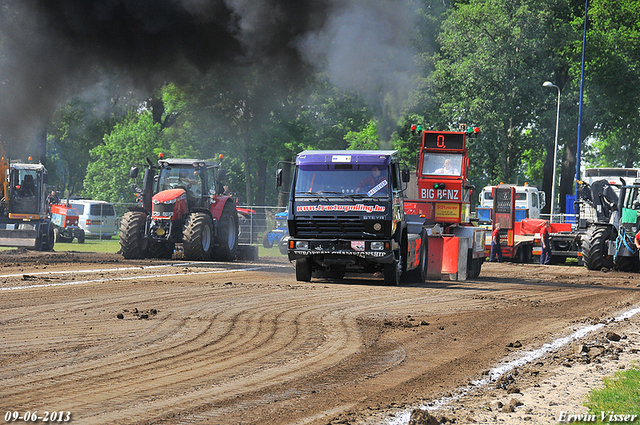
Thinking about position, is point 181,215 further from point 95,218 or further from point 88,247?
point 95,218

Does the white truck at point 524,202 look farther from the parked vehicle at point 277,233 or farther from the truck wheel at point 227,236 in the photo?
the truck wheel at point 227,236

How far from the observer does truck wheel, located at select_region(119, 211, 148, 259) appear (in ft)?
72.8

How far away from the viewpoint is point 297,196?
1612 cm

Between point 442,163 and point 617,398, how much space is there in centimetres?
1472

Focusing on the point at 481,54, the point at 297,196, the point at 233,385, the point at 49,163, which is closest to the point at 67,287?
the point at 297,196

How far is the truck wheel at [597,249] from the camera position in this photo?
23984 millimetres

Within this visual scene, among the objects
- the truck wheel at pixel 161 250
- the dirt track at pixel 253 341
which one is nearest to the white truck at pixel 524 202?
the truck wheel at pixel 161 250

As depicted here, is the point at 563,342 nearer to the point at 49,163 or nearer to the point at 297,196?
the point at 297,196

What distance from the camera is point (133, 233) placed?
22.2m

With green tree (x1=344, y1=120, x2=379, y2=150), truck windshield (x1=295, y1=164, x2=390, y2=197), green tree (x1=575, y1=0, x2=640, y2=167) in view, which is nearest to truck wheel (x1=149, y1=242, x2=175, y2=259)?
truck windshield (x1=295, y1=164, x2=390, y2=197)

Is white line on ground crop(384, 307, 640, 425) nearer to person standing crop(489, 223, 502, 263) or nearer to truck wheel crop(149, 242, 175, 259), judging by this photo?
truck wheel crop(149, 242, 175, 259)

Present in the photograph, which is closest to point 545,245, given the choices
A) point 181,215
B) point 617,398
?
point 181,215

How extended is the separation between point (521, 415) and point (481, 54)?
36.3 metres

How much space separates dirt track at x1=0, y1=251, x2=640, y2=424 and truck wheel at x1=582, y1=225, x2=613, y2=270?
6.74 metres
